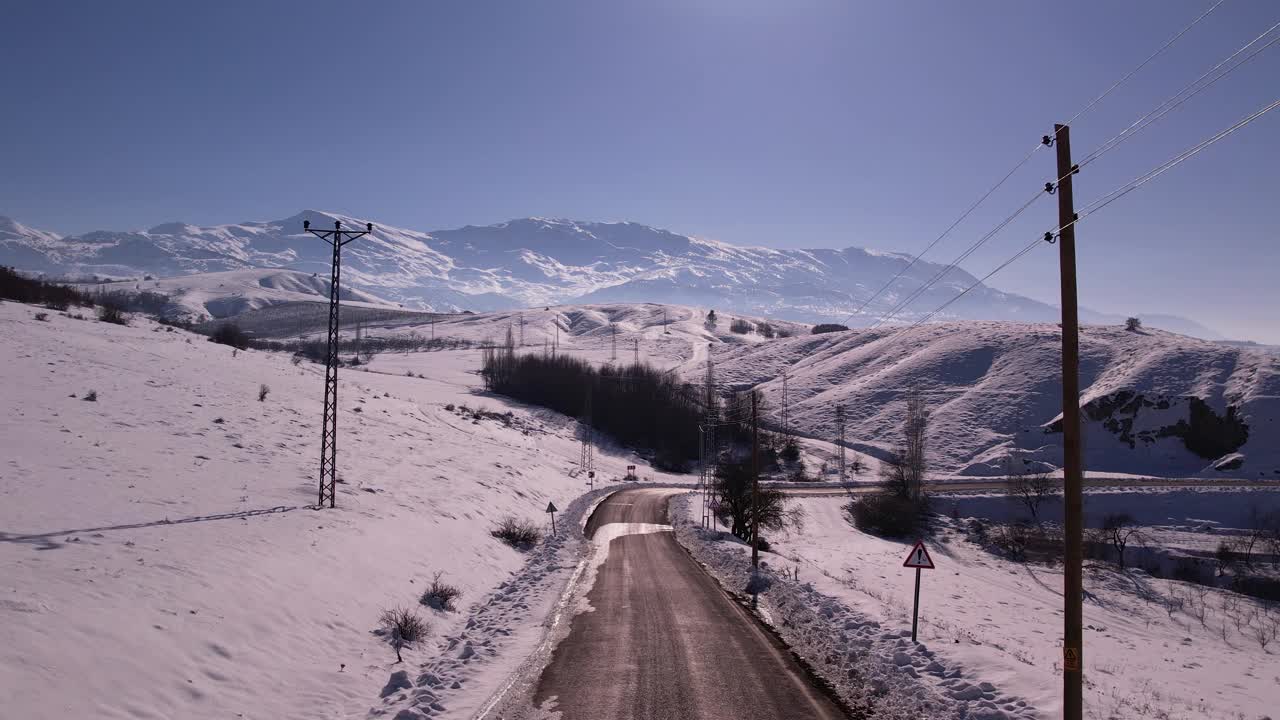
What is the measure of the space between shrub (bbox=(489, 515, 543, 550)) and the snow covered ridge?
7785cm

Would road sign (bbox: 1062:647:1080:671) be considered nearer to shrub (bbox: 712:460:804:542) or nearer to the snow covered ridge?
shrub (bbox: 712:460:804:542)

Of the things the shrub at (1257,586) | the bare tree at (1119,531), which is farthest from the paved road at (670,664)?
the bare tree at (1119,531)

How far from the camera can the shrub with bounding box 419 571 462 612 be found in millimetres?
18750

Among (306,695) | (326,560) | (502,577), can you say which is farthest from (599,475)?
(306,695)

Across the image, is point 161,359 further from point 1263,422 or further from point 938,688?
point 1263,422

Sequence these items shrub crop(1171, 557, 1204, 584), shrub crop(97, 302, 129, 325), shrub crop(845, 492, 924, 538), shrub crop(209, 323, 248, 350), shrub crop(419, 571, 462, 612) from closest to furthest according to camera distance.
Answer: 1. shrub crop(419, 571, 462, 612)
2. shrub crop(97, 302, 129, 325)
3. shrub crop(1171, 557, 1204, 584)
4. shrub crop(845, 492, 924, 538)
5. shrub crop(209, 323, 248, 350)

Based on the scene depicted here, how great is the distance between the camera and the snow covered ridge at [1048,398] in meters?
88.6

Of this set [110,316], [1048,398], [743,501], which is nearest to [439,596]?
[743,501]

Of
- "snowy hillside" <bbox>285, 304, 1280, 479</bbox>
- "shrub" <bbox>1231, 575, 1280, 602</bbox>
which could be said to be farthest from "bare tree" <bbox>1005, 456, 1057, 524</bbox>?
"snowy hillside" <bbox>285, 304, 1280, 479</bbox>

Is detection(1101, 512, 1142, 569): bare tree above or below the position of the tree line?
below

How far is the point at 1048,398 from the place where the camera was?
108250mm

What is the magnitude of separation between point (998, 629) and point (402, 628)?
73.2 feet

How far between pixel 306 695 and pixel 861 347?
161 m

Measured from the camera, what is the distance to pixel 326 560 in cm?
1852
